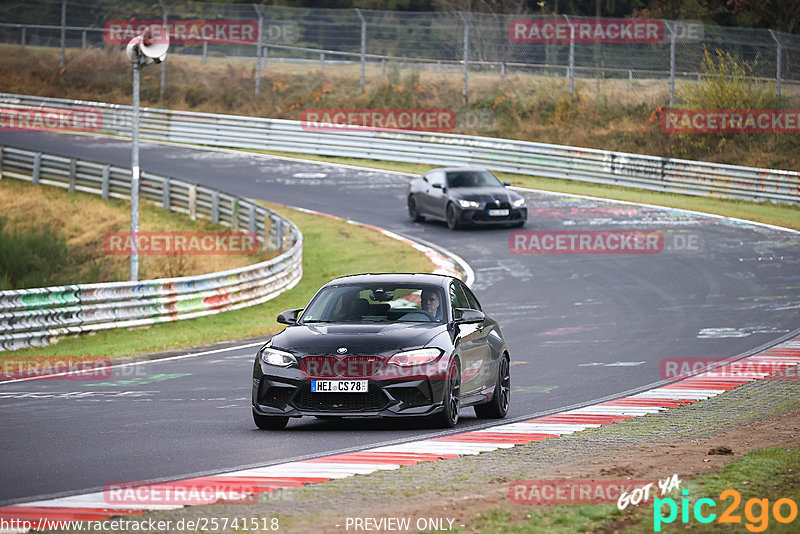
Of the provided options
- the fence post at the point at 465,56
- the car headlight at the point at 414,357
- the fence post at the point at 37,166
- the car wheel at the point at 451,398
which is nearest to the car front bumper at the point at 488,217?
the fence post at the point at 465,56

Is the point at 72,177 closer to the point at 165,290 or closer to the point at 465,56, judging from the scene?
the point at 465,56

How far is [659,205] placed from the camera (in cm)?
3462

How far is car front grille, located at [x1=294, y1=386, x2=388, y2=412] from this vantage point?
10625 millimetres

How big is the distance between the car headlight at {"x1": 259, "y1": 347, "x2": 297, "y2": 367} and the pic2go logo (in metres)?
4.47

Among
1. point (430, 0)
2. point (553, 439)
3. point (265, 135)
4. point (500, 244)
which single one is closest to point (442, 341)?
point (553, 439)

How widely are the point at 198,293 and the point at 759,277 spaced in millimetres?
10876

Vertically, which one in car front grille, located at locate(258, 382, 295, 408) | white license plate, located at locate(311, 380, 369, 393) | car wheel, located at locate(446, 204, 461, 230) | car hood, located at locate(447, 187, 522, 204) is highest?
white license plate, located at locate(311, 380, 369, 393)

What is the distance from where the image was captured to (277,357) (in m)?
10.9

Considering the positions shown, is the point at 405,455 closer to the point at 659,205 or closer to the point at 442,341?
the point at 442,341

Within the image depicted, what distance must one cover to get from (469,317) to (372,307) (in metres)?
0.93

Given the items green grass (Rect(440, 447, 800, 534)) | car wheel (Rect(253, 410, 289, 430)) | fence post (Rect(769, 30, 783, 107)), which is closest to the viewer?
green grass (Rect(440, 447, 800, 534))

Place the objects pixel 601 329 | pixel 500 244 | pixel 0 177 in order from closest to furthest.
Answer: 1. pixel 601 329
2. pixel 500 244
3. pixel 0 177

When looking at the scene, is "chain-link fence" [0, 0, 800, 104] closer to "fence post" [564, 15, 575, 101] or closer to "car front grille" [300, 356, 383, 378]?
"fence post" [564, 15, 575, 101]

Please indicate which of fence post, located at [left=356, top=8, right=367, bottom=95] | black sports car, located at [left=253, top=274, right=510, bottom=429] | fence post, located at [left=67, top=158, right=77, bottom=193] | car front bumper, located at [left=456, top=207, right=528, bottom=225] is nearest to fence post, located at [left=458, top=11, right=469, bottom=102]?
fence post, located at [left=356, top=8, right=367, bottom=95]
